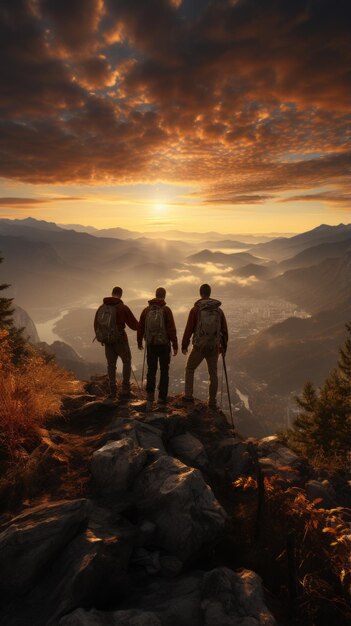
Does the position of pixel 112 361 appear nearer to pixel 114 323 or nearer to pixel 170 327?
pixel 114 323

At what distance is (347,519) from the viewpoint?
8867 mm

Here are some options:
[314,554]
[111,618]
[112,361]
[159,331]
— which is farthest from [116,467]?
[112,361]

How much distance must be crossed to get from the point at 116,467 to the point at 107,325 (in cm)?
487

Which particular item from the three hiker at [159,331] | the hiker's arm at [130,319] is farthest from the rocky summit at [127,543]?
the hiker's arm at [130,319]

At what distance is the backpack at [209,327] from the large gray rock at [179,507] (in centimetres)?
458

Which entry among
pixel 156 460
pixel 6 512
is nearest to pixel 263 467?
pixel 156 460

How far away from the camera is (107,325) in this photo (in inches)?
408

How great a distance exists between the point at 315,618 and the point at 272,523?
169cm

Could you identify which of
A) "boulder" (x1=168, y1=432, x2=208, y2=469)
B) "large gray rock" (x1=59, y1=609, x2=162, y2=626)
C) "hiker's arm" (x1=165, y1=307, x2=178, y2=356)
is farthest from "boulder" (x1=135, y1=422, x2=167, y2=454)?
"large gray rock" (x1=59, y1=609, x2=162, y2=626)

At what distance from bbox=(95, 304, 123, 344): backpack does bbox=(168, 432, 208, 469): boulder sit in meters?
3.57

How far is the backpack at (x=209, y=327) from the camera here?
409 inches

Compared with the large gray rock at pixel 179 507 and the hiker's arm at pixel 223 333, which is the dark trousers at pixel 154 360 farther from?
the large gray rock at pixel 179 507

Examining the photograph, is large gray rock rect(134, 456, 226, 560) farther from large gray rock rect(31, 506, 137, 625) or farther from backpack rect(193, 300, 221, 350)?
backpack rect(193, 300, 221, 350)

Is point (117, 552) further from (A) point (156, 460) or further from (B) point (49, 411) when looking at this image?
(B) point (49, 411)
